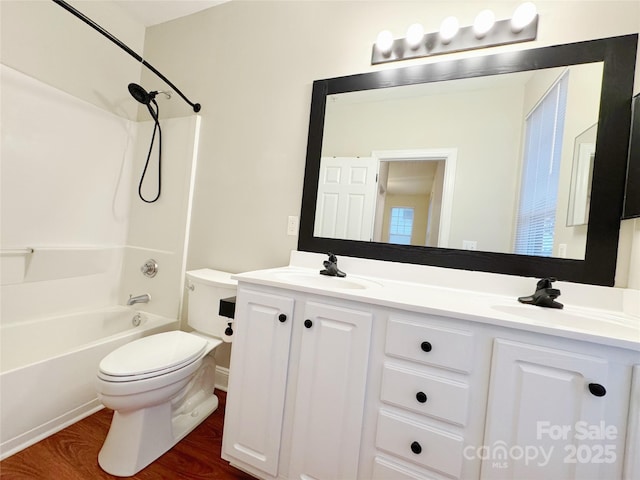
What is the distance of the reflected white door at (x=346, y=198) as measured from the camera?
1550 mm

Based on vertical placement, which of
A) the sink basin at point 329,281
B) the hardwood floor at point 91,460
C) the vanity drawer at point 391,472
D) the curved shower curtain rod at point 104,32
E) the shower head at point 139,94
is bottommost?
the hardwood floor at point 91,460

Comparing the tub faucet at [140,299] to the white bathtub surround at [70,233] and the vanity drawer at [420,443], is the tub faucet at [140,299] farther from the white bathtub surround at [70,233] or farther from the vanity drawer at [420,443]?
the vanity drawer at [420,443]

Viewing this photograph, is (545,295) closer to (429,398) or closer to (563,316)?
(563,316)

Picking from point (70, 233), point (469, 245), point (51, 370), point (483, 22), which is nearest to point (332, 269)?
point (469, 245)

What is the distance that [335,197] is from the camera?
5.31 ft

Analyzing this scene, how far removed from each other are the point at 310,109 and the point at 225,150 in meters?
0.66

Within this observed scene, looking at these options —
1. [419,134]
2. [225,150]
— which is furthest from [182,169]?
[419,134]

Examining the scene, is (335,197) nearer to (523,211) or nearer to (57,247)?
(523,211)

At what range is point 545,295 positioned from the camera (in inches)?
42.2

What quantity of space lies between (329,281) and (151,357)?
0.89m

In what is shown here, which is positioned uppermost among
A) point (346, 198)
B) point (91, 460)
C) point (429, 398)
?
point (346, 198)

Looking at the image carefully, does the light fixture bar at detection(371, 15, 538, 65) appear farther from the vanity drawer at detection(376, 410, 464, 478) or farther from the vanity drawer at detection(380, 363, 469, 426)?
the vanity drawer at detection(376, 410, 464, 478)

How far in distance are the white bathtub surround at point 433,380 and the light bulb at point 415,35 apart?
1.18m

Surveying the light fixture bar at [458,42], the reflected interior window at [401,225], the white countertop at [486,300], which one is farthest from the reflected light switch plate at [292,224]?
the light fixture bar at [458,42]
